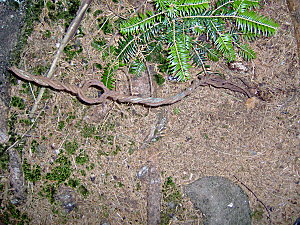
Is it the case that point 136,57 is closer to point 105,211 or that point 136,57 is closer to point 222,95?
point 222,95

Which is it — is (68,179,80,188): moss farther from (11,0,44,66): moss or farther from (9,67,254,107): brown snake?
(11,0,44,66): moss

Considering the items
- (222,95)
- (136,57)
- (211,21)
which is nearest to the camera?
(211,21)

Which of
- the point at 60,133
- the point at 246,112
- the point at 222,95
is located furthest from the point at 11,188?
the point at 246,112

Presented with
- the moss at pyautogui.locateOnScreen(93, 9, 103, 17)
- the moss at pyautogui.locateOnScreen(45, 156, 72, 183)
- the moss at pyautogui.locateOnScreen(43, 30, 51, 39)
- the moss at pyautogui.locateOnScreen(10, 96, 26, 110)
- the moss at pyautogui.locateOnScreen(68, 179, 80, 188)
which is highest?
the moss at pyautogui.locateOnScreen(93, 9, 103, 17)

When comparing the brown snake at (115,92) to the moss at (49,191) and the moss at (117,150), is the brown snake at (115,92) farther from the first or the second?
the moss at (49,191)

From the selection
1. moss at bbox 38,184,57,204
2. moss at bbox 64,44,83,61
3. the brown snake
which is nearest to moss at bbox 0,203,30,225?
moss at bbox 38,184,57,204
